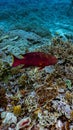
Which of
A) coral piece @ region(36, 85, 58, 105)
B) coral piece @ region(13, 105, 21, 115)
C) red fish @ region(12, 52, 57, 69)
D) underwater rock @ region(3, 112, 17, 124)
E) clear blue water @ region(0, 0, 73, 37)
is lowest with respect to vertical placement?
clear blue water @ region(0, 0, 73, 37)

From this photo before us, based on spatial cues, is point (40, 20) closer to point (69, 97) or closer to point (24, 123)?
point (69, 97)

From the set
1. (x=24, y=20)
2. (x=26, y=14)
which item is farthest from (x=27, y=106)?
(x=26, y=14)

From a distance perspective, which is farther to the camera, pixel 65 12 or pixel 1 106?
pixel 65 12

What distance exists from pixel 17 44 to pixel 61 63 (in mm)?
2215

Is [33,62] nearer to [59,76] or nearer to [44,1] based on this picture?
[59,76]

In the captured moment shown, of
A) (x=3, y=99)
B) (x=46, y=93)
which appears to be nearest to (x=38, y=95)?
(x=46, y=93)

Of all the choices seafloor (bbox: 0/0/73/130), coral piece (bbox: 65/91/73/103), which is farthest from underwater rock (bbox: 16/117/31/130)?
coral piece (bbox: 65/91/73/103)

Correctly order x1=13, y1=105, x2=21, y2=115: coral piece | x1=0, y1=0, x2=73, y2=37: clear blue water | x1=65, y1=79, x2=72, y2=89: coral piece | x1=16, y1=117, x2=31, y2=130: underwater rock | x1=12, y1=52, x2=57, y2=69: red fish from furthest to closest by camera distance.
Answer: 1. x1=0, y1=0, x2=73, y2=37: clear blue water
2. x1=65, y1=79, x2=72, y2=89: coral piece
3. x1=12, y1=52, x2=57, y2=69: red fish
4. x1=13, y1=105, x2=21, y2=115: coral piece
5. x1=16, y1=117, x2=31, y2=130: underwater rock

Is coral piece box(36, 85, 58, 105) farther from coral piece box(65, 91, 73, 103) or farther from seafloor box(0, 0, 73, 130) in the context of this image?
coral piece box(65, 91, 73, 103)

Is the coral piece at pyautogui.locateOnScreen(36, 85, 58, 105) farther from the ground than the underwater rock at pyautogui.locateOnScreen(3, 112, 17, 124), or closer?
farther from the ground

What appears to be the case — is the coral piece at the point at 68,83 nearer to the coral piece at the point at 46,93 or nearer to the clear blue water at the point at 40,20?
the coral piece at the point at 46,93

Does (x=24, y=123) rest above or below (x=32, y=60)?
below

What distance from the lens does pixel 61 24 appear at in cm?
1146

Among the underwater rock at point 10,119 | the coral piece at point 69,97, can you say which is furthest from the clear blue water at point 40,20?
the underwater rock at point 10,119
